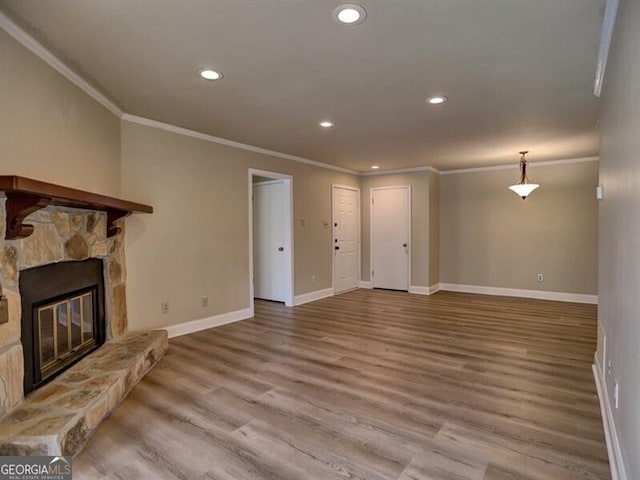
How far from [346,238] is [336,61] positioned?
483 centimetres

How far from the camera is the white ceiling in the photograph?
6.63 ft

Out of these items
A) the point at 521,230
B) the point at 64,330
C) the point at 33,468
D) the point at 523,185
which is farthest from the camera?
the point at 521,230

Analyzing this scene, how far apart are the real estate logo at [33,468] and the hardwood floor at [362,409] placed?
0.29 ft

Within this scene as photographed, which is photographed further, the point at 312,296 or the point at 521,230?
the point at 521,230

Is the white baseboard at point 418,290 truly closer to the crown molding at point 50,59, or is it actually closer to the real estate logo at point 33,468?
the crown molding at point 50,59

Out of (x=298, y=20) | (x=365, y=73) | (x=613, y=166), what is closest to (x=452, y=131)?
(x=365, y=73)

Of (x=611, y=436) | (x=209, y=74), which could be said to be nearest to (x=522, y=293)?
(x=611, y=436)

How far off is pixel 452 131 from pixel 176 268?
3.55 metres

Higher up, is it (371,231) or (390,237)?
(371,231)

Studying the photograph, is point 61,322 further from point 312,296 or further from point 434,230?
point 434,230

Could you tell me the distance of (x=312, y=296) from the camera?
6344mm

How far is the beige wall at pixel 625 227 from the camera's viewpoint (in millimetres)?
1499

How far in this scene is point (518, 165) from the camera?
6496mm

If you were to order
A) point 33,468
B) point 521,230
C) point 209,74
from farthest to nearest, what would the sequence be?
point 521,230, point 209,74, point 33,468
